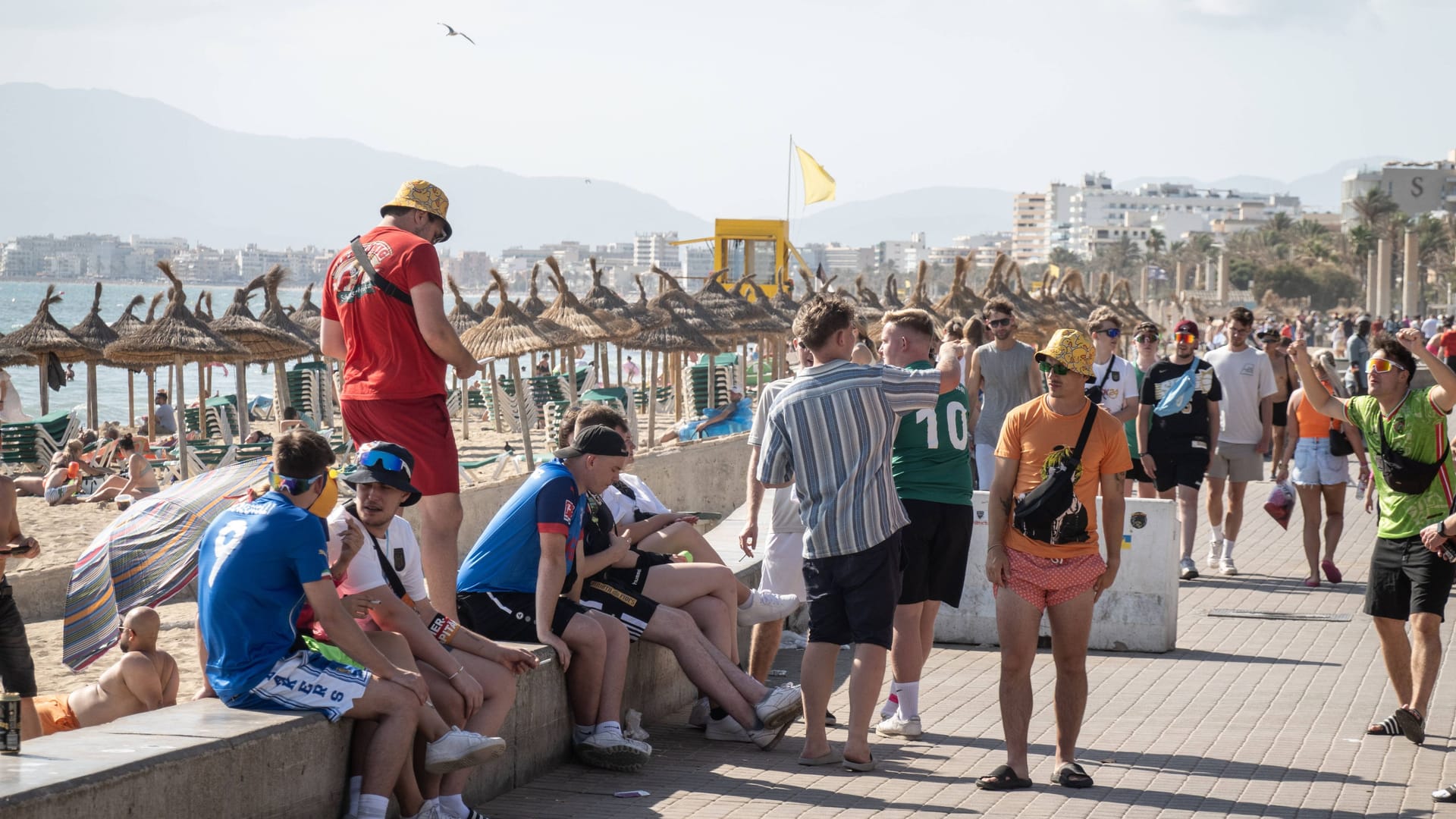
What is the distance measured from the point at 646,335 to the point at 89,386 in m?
11.0

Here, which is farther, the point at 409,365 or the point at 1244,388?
the point at 1244,388

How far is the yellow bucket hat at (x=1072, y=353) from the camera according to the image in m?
5.06

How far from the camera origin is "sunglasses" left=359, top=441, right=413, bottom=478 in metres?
4.76

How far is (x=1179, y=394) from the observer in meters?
10.0

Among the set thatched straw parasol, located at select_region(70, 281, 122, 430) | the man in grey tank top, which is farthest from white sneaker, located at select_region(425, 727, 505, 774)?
thatched straw parasol, located at select_region(70, 281, 122, 430)

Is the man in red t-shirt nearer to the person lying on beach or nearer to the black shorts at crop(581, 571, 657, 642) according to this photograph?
the black shorts at crop(581, 571, 657, 642)

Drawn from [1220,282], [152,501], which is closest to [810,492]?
[152,501]

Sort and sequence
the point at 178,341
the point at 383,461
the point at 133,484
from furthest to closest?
the point at 178,341 < the point at 133,484 < the point at 383,461

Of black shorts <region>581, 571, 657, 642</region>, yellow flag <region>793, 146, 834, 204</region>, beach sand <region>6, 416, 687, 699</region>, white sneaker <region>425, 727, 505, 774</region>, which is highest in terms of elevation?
yellow flag <region>793, 146, 834, 204</region>

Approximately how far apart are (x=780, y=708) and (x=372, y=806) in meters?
1.89

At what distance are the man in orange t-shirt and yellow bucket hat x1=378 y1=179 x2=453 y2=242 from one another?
2235mm

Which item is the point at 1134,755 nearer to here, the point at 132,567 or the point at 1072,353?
the point at 1072,353

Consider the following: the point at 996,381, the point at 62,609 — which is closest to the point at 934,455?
the point at 996,381

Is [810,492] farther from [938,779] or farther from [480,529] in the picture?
[480,529]
